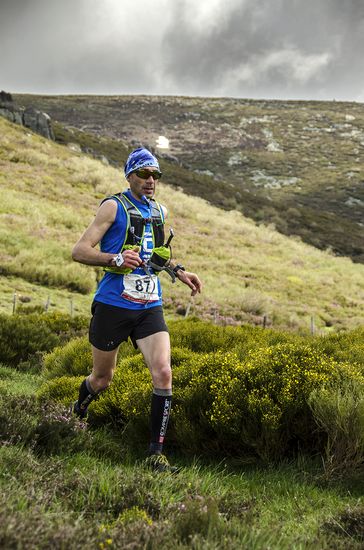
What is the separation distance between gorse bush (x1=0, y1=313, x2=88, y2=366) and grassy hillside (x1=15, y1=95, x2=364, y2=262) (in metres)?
27.1

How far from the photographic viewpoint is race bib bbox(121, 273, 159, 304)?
13.8ft

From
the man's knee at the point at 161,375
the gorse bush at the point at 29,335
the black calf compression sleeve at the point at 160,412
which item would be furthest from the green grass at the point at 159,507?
the gorse bush at the point at 29,335

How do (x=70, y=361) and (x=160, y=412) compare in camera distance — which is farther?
(x=70, y=361)

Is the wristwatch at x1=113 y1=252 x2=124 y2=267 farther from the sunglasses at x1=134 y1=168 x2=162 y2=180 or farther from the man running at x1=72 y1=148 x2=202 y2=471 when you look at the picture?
the sunglasses at x1=134 y1=168 x2=162 y2=180

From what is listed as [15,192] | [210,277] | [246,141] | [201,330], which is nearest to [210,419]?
[201,330]

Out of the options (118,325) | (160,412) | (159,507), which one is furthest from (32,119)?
(159,507)

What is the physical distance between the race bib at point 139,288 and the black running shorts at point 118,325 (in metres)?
0.10

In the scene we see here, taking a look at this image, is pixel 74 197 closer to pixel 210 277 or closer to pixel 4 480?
pixel 210 277

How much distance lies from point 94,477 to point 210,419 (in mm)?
1455

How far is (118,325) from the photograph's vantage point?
165 inches

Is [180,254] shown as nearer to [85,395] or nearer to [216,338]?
[216,338]

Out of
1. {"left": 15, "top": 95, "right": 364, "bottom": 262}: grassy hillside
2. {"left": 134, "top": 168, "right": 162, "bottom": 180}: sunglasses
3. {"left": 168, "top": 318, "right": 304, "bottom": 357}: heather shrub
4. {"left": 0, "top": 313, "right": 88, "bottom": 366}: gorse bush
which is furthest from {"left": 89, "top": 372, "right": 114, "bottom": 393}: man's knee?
{"left": 15, "top": 95, "right": 364, "bottom": 262}: grassy hillside

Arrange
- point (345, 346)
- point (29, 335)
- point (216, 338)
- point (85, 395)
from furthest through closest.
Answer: point (29, 335) → point (216, 338) → point (345, 346) → point (85, 395)

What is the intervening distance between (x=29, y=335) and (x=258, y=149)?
251 feet
